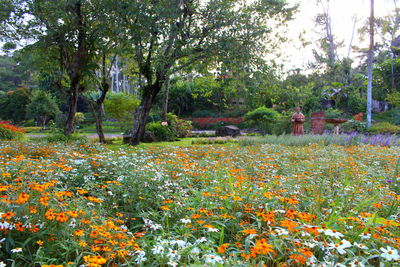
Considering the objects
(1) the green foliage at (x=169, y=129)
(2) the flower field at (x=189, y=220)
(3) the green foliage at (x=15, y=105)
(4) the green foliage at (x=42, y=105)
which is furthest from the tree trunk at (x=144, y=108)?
(3) the green foliage at (x=15, y=105)

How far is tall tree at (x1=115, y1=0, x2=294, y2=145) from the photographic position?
759 centimetres

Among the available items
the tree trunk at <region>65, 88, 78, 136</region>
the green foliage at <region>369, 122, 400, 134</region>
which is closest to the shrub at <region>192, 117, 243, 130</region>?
the green foliage at <region>369, 122, 400, 134</region>

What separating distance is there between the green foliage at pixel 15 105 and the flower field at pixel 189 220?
3375 cm

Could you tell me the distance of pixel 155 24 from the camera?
299 inches

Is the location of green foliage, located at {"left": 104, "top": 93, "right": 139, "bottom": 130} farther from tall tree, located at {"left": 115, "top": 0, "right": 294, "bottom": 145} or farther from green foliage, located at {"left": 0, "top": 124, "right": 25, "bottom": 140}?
tall tree, located at {"left": 115, "top": 0, "right": 294, "bottom": 145}

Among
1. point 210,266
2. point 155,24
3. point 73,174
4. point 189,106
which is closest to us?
point 210,266

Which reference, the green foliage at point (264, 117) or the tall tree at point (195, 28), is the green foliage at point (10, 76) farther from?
the tall tree at point (195, 28)

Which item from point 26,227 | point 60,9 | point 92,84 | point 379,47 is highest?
point 379,47

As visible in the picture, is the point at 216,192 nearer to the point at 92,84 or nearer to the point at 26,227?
the point at 26,227

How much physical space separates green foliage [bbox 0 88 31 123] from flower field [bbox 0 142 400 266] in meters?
33.8

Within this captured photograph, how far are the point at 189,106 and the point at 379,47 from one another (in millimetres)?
21265

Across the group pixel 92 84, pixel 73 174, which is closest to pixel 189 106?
pixel 92 84

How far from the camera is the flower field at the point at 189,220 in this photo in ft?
5.77

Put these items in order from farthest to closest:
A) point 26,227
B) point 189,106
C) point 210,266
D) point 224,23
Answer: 1. point 189,106
2. point 224,23
3. point 26,227
4. point 210,266
